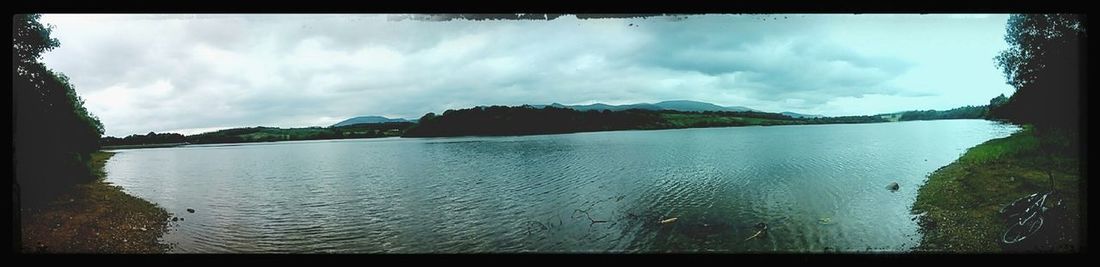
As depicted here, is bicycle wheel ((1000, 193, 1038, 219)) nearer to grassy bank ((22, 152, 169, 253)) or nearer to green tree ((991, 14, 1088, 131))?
green tree ((991, 14, 1088, 131))

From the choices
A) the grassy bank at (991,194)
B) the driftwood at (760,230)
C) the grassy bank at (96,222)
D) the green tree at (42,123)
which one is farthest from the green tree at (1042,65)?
the green tree at (42,123)

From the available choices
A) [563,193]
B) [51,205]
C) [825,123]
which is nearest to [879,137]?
[825,123]

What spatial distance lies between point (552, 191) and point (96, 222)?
9.89m

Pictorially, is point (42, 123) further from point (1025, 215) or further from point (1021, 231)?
point (1025, 215)

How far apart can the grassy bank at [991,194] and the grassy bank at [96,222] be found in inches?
575

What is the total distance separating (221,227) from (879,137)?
1934 centimetres

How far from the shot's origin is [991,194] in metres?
10.7

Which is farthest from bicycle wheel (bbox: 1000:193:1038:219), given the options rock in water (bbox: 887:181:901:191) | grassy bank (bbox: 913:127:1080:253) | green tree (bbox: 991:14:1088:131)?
rock in water (bbox: 887:181:901:191)

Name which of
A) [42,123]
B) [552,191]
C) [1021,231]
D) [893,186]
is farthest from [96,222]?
[893,186]

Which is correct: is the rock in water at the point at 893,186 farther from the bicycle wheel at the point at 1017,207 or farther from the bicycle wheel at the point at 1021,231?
the bicycle wheel at the point at 1021,231

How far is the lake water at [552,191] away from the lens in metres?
10.9

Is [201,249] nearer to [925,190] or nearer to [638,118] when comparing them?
[638,118]

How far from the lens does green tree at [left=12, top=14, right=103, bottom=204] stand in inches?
357

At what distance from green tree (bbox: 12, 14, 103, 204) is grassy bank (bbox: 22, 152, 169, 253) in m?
0.33
